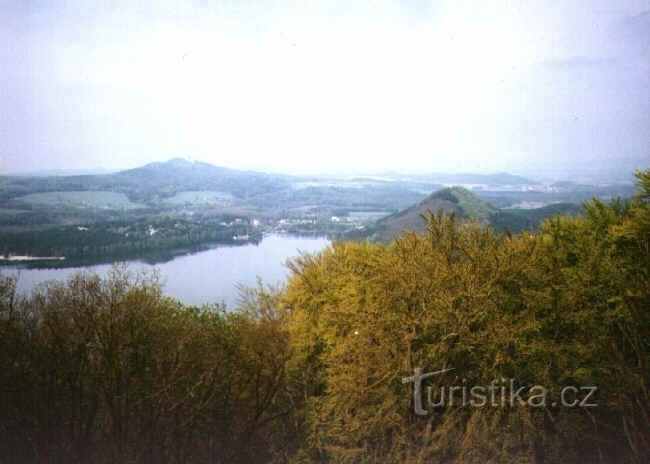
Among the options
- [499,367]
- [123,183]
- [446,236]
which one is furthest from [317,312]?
[123,183]

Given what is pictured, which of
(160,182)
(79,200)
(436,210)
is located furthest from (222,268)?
(436,210)

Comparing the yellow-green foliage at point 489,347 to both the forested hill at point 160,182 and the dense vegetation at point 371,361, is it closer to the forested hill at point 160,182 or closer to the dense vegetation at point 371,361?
the dense vegetation at point 371,361

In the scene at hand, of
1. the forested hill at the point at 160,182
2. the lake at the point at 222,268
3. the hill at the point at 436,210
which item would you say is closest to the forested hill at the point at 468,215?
the hill at the point at 436,210

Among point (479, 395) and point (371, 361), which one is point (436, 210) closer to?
point (479, 395)

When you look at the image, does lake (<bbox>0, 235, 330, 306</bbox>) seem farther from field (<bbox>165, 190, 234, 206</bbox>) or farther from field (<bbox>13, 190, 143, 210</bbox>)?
field (<bbox>165, 190, 234, 206</bbox>)

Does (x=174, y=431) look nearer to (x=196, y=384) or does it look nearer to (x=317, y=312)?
(x=196, y=384)

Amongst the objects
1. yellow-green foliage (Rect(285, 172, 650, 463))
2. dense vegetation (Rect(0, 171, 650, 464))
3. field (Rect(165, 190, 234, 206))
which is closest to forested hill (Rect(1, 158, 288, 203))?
field (Rect(165, 190, 234, 206))
